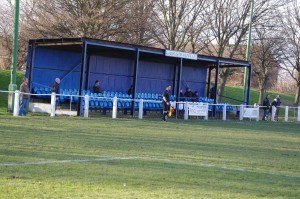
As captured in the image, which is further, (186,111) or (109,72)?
(109,72)

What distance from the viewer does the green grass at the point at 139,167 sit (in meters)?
8.16

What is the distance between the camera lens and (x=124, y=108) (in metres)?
29.6

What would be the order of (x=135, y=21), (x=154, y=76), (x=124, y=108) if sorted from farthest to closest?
1. (x=135, y=21)
2. (x=154, y=76)
3. (x=124, y=108)

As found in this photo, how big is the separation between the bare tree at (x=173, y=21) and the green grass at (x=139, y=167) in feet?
84.4

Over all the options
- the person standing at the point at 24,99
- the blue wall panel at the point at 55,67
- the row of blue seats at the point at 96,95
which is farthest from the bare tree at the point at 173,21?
the person standing at the point at 24,99

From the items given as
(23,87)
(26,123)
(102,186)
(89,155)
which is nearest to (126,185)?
(102,186)

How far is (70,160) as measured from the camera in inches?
426

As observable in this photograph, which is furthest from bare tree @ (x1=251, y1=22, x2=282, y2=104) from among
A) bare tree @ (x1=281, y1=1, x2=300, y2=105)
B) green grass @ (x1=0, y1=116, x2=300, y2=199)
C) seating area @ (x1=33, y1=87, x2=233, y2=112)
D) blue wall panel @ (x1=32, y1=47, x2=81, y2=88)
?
green grass @ (x1=0, y1=116, x2=300, y2=199)

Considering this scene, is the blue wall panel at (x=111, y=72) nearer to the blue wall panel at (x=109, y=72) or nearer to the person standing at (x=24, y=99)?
the blue wall panel at (x=109, y=72)

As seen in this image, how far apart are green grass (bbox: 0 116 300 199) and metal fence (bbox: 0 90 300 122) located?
8306mm

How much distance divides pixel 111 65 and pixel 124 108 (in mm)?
4071

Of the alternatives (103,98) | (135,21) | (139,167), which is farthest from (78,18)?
(139,167)

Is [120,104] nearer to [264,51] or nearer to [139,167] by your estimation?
[139,167]

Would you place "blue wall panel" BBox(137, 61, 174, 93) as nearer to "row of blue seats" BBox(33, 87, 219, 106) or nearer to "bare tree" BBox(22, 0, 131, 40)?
"row of blue seats" BBox(33, 87, 219, 106)
